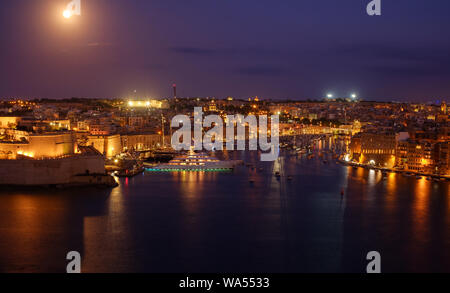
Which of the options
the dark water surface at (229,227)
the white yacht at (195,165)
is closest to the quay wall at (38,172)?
the dark water surface at (229,227)

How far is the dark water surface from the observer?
5.06m

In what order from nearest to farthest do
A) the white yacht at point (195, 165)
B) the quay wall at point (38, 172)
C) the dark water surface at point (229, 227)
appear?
1. the dark water surface at point (229, 227)
2. the quay wall at point (38, 172)
3. the white yacht at point (195, 165)

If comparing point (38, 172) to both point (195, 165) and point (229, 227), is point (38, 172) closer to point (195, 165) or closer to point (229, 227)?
point (195, 165)

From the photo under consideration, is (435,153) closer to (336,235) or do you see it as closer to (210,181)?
(210,181)

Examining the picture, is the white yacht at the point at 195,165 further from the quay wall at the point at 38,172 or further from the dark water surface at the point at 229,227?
the quay wall at the point at 38,172

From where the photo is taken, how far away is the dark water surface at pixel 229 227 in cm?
506

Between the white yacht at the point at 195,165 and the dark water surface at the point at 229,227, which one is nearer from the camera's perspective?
the dark water surface at the point at 229,227

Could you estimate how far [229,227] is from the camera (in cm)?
632

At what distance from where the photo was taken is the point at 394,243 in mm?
5707

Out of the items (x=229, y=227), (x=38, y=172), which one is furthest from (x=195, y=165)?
(x=229, y=227)

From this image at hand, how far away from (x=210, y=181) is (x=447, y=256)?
5483 mm

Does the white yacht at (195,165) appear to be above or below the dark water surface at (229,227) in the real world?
above

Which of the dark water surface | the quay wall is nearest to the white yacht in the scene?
the dark water surface
